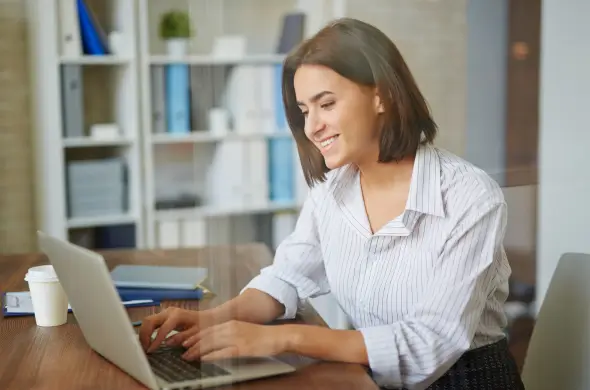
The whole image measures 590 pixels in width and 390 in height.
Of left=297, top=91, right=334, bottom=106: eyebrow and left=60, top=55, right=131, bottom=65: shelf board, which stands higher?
left=60, top=55, right=131, bottom=65: shelf board

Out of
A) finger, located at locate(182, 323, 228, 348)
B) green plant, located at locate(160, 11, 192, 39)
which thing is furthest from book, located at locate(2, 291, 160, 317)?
green plant, located at locate(160, 11, 192, 39)

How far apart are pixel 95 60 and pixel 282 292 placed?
1.66 meters

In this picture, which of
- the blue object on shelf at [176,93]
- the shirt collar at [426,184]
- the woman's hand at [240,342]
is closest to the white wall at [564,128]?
the shirt collar at [426,184]

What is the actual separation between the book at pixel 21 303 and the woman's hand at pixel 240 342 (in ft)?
0.96

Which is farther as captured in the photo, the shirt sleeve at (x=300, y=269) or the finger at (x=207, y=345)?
the shirt sleeve at (x=300, y=269)

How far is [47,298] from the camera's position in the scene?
3.80 feet

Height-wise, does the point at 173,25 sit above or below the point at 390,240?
above

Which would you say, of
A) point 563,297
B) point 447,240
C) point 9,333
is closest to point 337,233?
point 447,240

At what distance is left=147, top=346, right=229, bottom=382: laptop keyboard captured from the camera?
0.91 meters

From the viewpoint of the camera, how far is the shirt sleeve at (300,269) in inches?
46.7

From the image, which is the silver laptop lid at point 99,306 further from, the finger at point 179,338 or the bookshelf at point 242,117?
the bookshelf at point 242,117

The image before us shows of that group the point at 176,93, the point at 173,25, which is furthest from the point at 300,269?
the point at 173,25

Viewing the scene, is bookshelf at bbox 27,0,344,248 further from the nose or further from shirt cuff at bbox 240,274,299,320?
the nose

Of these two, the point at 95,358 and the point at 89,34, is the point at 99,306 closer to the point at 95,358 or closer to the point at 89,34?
the point at 95,358
